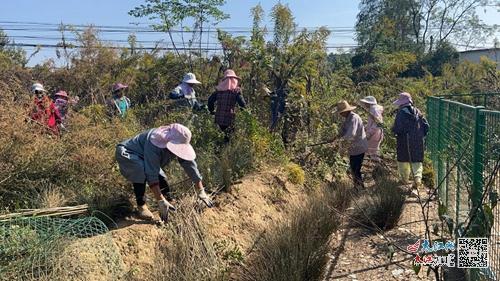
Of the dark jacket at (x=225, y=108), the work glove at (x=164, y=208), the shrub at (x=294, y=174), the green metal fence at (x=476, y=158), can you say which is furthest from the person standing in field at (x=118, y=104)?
the green metal fence at (x=476, y=158)

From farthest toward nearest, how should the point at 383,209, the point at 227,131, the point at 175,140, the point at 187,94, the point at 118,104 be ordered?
the point at 118,104 < the point at 187,94 < the point at 227,131 < the point at 383,209 < the point at 175,140

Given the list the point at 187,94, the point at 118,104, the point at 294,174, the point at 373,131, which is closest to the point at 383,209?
the point at 294,174

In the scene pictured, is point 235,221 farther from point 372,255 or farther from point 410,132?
point 410,132

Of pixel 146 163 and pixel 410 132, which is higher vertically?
pixel 410 132

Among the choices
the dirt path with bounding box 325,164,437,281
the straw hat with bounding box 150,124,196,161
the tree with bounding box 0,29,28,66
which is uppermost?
the tree with bounding box 0,29,28,66

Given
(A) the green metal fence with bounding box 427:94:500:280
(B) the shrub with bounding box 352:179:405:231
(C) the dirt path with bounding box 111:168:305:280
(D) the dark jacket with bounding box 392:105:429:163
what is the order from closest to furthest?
A: (A) the green metal fence with bounding box 427:94:500:280 < (C) the dirt path with bounding box 111:168:305:280 < (B) the shrub with bounding box 352:179:405:231 < (D) the dark jacket with bounding box 392:105:429:163

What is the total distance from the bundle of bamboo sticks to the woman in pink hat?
1.71 ft

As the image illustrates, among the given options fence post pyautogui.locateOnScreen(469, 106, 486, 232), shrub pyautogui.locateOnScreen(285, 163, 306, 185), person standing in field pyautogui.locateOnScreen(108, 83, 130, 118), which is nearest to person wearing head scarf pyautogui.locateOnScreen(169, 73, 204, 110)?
person standing in field pyautogui.locateOnScreen(108, 83, 130, 118)

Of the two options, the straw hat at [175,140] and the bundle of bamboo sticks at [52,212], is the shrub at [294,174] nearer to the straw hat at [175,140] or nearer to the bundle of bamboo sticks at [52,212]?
the straw hat at [175,140]

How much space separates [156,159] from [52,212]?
1073mm

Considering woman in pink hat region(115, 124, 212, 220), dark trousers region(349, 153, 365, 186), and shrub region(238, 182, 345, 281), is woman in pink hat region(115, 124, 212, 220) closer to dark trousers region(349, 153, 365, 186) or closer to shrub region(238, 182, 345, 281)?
shrub region(238, 182, 345, 281)

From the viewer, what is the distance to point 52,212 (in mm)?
4613

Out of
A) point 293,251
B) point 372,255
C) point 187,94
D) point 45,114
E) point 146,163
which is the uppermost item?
point 187,94

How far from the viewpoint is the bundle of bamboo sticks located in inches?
171
